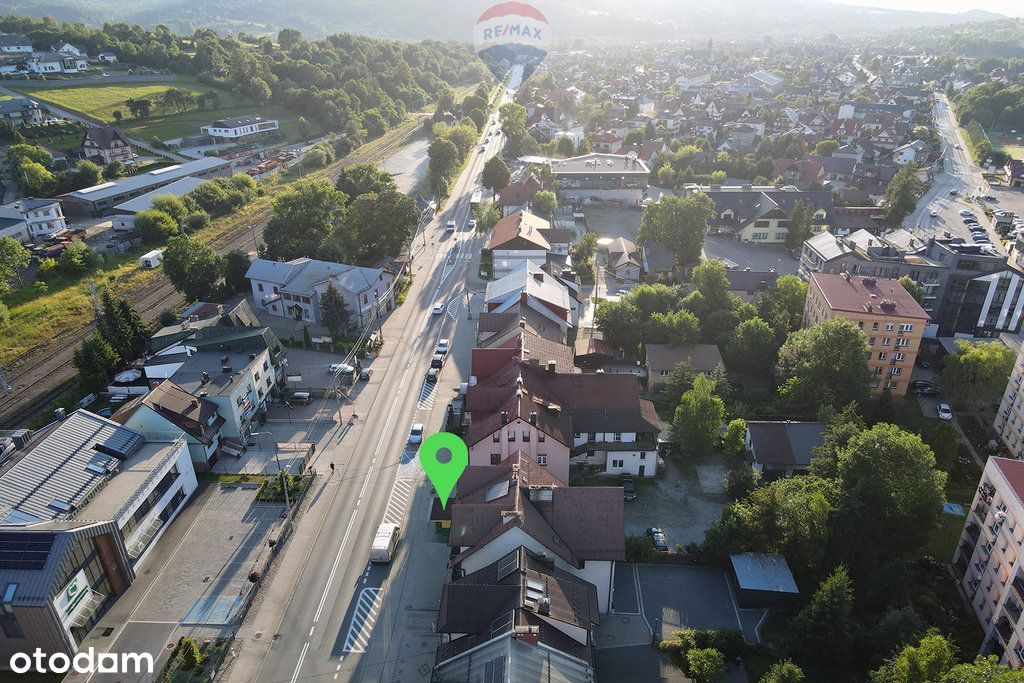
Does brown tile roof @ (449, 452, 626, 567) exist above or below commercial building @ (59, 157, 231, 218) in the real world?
below

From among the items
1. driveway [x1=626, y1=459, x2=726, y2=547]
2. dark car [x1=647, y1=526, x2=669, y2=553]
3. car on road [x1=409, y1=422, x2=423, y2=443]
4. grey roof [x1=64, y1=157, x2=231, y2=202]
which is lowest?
driveway [x1=626, y1=459, x2=726, y2=547]

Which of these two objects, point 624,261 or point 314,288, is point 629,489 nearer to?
point 314,288

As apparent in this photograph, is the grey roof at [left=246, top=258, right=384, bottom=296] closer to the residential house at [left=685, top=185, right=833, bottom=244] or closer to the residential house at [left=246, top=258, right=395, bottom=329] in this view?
the residential house at [left=246, top=258, right=395, bottom=329]

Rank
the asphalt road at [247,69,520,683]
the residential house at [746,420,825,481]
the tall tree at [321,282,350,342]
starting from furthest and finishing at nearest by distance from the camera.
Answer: the tall tree at [321,282,350,342]
the residential house at [746,420,825,481]
the asphalt road at [247,69,520,683]

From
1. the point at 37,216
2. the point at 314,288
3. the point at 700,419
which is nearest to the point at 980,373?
the point at 700,419

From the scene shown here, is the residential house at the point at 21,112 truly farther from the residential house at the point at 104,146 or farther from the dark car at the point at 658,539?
the dark car at the point at 658,539

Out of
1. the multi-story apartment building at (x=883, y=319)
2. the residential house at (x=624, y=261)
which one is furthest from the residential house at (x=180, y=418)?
the multi-story apartment building at (x=883, y=319)

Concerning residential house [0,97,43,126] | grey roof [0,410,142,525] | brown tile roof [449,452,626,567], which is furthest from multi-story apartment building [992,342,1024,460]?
residential house [0,97,43,126]
